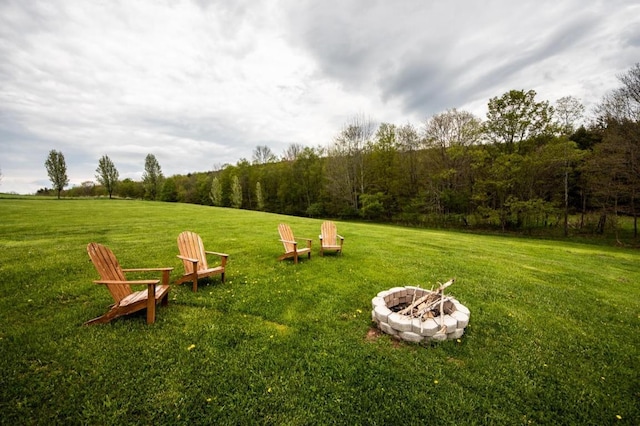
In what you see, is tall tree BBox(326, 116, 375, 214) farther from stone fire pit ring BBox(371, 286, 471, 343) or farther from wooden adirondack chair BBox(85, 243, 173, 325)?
wooden adirondack chair BBox(85, 243, 173, 325)

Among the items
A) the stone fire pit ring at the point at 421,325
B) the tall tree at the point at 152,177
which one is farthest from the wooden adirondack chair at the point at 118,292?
the tall tree at the point at 152,177

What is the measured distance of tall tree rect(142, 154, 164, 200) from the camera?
49.6 m

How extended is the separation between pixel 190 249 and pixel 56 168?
162 feet

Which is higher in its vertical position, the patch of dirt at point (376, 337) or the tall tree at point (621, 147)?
the tall tree at point (621, 147)

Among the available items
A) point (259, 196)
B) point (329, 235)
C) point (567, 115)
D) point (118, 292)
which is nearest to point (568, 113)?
point (567, 115)

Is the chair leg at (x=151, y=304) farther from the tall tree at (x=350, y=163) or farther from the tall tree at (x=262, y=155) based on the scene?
the tall tree at (x=262, y=155)

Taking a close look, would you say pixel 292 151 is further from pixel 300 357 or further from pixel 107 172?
pixel 300 357

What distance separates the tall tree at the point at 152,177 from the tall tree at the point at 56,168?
12026 mm

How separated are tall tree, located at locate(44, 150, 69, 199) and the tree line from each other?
0.26 m

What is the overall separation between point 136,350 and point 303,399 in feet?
7.37

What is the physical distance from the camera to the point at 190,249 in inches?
216

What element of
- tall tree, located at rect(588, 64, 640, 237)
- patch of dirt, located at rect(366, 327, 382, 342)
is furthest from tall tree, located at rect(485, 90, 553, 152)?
patch of dirt, located at rect(366, 327, 382, 342)

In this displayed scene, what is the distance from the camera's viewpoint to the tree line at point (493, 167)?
1759cm

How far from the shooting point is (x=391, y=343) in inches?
148
